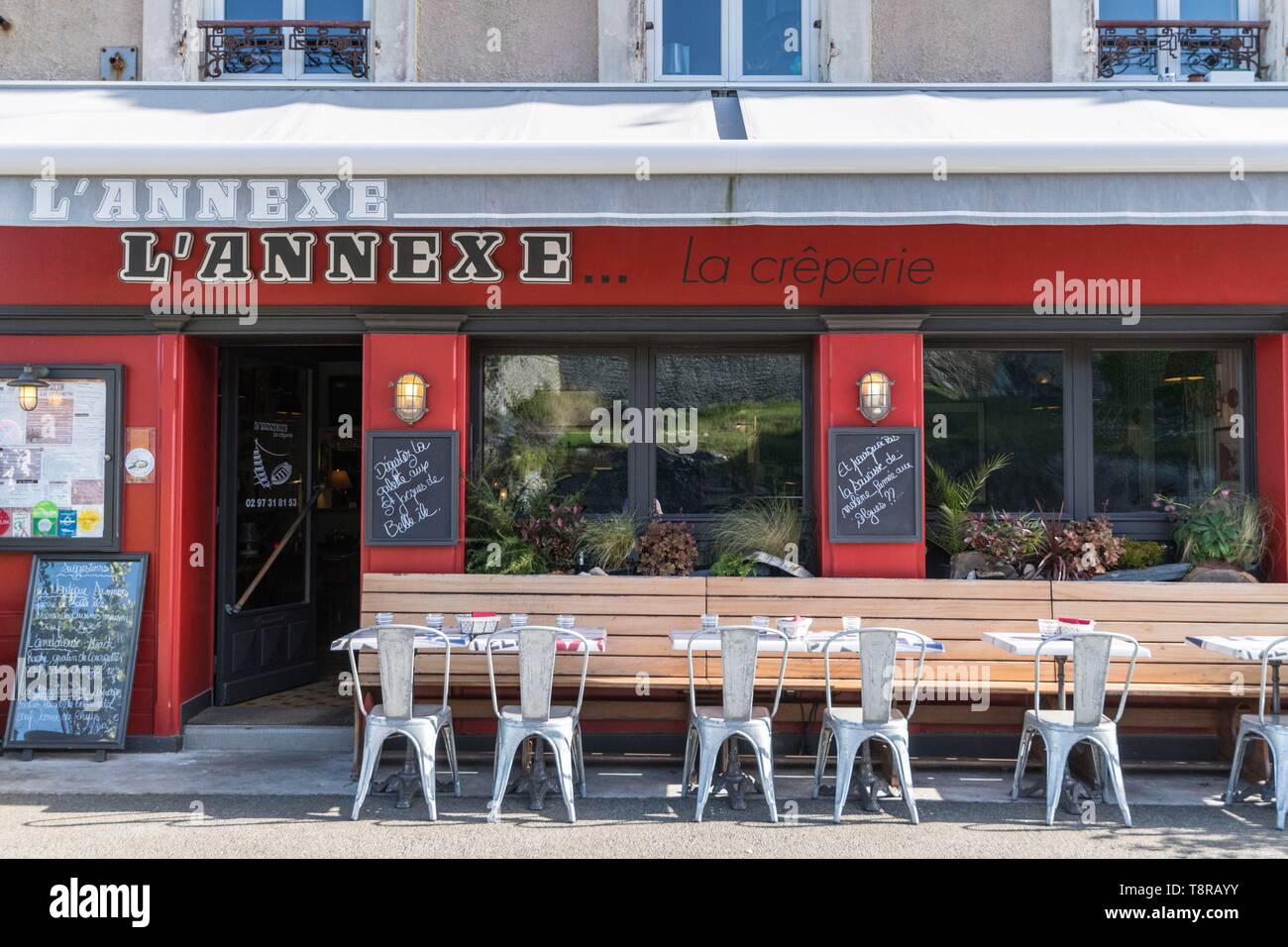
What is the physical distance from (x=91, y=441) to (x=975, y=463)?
5.99 metres

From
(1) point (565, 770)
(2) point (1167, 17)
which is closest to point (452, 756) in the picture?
(1) point (565, 770)

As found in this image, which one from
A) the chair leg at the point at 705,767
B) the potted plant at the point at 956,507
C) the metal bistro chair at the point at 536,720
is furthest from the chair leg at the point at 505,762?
the potted plant at the point at 956,507

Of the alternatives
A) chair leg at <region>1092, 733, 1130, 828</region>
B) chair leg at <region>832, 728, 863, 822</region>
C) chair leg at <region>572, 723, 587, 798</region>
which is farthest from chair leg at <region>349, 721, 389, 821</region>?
chair leg at <region>1092, 733, 1130, 828</region>

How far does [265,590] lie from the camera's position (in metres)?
7.51

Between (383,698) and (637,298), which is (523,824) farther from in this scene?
(637,298)

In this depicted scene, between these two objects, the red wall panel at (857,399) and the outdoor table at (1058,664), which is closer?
the outdoor table at (1058,664)

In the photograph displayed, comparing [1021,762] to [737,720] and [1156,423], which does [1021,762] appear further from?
[1156,423]

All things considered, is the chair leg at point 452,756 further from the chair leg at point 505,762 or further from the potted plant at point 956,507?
the potted plant at point 956,507

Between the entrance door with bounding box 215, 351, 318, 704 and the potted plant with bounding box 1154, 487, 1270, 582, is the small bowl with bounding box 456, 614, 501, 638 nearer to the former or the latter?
the entrance door with bounding box 215, 351, 318, 704

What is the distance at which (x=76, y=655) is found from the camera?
6.20m

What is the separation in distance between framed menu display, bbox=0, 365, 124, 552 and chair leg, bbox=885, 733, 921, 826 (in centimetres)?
499

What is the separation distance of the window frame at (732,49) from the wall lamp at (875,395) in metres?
2.34

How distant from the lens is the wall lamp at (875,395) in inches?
250
